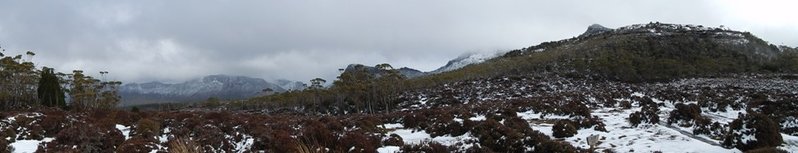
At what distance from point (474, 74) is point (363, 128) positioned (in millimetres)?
68067

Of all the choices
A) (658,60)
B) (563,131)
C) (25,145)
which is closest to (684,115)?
(563,131)

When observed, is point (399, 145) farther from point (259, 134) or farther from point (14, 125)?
point (14, 125)

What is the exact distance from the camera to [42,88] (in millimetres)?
49219

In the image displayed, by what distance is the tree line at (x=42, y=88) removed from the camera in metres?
48.1

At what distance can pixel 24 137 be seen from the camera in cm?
1605

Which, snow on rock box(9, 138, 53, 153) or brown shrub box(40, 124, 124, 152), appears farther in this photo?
snow on rock box(9, 138, 53, 153)

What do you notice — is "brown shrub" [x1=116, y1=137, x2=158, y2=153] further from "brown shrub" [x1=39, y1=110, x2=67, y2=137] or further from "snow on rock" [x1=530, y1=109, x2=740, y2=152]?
"snow on rock" [x1=530, y1=109, x2=740, y2=152]

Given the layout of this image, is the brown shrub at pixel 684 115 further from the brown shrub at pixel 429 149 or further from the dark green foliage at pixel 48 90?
the dark green foliage at pixel 48 90

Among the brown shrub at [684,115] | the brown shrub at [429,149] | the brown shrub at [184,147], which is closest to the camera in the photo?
the brown shrub at [184,147]

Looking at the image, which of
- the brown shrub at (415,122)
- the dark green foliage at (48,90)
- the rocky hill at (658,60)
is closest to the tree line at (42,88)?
the dark green foliage at (48,90)

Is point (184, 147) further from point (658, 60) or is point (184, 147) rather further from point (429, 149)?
point (658, 60)

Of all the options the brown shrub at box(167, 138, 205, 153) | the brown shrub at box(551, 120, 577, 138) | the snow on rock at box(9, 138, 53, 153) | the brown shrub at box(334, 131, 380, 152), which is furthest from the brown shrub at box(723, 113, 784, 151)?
the snow on rock at box(9, 138, 53, 153)

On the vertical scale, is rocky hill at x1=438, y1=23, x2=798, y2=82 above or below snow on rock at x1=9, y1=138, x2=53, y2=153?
above

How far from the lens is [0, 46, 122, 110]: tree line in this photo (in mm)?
48125
